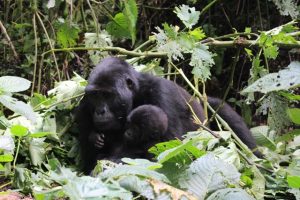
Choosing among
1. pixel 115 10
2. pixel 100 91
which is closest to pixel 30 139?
pixel 100 91

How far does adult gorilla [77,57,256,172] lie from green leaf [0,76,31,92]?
110 cm

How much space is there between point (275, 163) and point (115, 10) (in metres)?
2.94

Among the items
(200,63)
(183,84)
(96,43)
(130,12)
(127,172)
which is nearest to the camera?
(127,172)

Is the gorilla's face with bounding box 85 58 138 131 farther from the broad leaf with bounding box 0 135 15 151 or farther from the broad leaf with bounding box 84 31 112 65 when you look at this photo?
the broad leaf with bounding box 0 135 15 151

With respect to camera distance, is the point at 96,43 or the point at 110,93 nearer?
the point at 110,93

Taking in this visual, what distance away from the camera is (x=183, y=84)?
498cm

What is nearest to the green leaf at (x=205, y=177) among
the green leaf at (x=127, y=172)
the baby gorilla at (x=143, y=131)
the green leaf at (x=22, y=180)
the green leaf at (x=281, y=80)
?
the green leaf at (x=127, y=172)

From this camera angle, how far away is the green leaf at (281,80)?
2.34 m

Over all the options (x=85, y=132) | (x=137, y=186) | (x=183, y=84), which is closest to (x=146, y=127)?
(x=85, y=132)

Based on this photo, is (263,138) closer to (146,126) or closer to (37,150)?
(146,126)

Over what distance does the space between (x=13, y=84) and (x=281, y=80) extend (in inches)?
43.0

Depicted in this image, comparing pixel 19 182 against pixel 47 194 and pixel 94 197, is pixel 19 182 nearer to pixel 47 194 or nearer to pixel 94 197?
pixel 47 194

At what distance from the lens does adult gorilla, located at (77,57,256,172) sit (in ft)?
10.5

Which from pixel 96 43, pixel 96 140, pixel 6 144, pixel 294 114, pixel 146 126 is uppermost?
pixel 96 43
